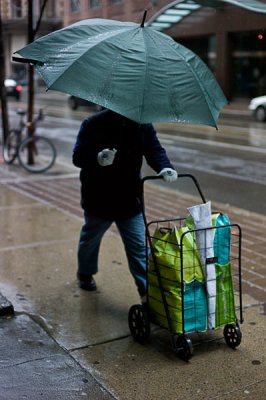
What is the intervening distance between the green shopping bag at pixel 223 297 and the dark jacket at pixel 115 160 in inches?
36.1

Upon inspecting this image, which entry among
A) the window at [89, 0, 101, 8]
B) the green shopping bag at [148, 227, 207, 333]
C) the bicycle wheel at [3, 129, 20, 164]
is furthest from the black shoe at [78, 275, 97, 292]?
the window at [89, 0, 101, 8]

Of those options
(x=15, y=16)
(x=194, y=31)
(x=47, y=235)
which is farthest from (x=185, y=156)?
(x=194, y=31)

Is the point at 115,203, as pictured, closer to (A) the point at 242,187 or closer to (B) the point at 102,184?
(B) the point at 102,184

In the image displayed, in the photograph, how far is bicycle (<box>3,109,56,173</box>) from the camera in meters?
10.9

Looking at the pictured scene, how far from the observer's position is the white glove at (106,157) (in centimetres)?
409

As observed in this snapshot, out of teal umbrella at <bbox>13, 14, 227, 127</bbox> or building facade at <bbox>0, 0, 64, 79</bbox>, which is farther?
building facade at <bbox>0, 0, 64, 79</bbox>

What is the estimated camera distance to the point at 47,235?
6688mm

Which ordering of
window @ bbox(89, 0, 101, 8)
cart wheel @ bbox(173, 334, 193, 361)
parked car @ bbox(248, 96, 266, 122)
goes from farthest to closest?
1. parked car @ bbox(248, 96, 266, 122)
2. window @ bbox(89, 0, 101, 8)
3. cart wheel @ bbox(173, 334, 193, 361)

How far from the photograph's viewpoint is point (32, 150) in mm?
10859

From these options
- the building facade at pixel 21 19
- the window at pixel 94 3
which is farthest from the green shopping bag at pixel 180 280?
the window at pixel 94 3

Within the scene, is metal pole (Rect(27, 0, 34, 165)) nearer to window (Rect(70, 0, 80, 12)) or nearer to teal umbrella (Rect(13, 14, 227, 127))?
window (Rect(70, 0, 80, 12))

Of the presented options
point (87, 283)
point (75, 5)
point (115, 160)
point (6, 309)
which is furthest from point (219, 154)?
point (6, 309)

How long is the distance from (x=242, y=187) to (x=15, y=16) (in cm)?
706

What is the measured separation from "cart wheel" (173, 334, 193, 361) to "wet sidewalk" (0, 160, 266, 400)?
0.05 metres
